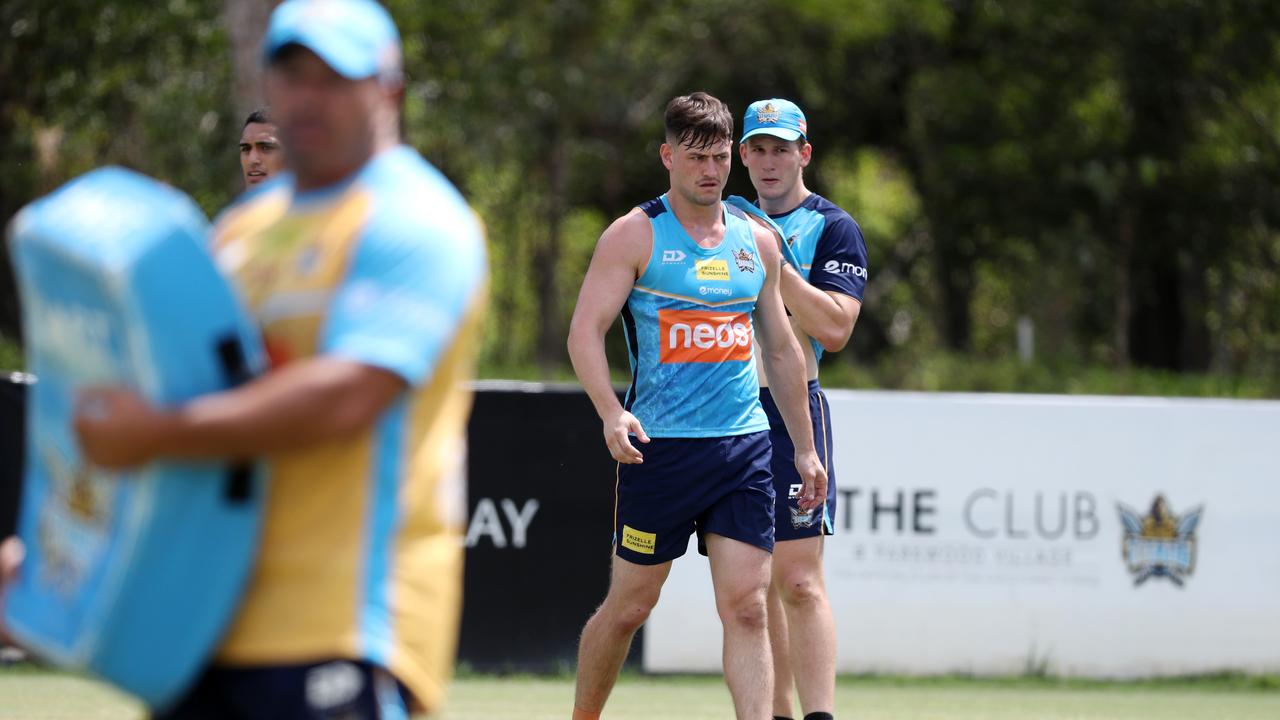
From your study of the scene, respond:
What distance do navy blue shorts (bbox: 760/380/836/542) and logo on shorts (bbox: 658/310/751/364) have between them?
501mm

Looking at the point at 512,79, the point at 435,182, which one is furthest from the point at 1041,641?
the point at 512,79

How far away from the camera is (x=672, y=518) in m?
6.04

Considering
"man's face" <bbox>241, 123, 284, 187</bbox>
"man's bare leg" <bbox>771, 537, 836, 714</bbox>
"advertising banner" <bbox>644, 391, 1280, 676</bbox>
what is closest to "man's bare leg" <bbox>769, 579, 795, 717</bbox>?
"man's bare leg" <bbox>771, 537, 836, 714</bbox>

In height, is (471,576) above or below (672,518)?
below

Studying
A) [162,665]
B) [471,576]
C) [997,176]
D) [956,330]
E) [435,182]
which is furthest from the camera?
[956,330]

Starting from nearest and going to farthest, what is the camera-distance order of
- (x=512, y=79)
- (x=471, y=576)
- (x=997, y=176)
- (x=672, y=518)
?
(x=672, y=518)
(x=471, y=576)
(x=512, y=79)
(x=997, y=176)

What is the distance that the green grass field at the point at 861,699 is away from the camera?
8.62 metres

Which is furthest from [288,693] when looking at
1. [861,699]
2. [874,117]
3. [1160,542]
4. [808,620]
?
[874,117]

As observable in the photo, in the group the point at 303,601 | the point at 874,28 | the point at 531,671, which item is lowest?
the point at 531,671

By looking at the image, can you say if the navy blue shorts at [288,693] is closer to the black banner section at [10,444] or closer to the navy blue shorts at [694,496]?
the navy blue shorts at [694,496]

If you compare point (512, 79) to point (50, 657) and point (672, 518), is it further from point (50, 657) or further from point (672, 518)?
point (50, 657)

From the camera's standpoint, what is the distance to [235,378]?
2529mm

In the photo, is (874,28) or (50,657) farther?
(874,28)

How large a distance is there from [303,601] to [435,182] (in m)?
0.72
